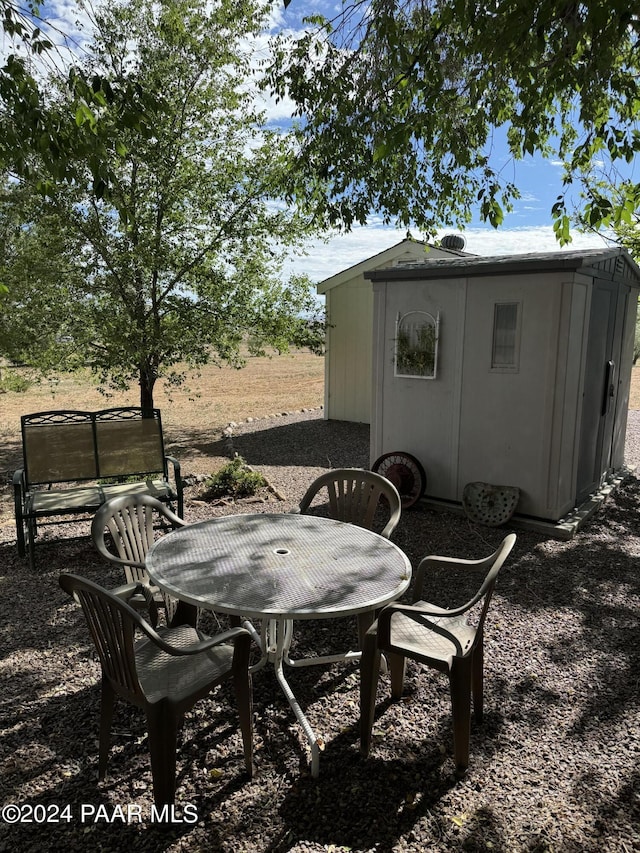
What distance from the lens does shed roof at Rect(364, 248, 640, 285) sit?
203 inches

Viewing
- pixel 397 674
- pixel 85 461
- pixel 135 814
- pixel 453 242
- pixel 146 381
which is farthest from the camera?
pixel 453 242

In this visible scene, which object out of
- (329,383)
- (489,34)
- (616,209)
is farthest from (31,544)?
(329,383)

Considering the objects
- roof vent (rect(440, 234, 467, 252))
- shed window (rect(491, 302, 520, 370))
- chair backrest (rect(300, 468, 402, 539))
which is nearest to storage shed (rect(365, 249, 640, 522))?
shed window (rect(491, 302, 520, 370))

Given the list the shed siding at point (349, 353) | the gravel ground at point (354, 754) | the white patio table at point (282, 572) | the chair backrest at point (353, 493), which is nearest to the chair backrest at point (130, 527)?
the white patio table at point (282, 572)

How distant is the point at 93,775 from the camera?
7.95 ft

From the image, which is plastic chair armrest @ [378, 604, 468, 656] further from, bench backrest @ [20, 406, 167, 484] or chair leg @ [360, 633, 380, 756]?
bench backrest @ [20, 406, 167, 484]

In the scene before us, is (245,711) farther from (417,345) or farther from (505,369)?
(417,345)

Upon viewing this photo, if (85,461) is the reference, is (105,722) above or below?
below

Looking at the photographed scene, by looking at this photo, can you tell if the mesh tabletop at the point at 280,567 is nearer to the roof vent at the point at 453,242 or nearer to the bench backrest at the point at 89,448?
the bench backrest at the point at 89,448

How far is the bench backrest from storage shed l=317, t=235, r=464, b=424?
6.63 m

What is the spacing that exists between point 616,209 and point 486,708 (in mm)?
3792

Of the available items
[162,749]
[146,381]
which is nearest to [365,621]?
[162,749]

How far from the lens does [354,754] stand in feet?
8.44

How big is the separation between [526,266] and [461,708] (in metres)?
4.03
